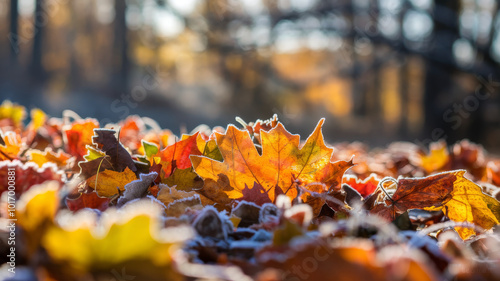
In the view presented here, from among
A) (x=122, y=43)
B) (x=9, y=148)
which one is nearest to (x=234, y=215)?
(x=9, y=148)

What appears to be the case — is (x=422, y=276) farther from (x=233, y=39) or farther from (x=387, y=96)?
(x=387, y=96)

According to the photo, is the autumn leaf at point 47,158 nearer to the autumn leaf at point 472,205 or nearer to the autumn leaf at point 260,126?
the autumn leaf at point 260,126

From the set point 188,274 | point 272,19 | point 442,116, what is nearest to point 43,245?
point 188,274

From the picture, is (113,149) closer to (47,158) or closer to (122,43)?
(47,158)

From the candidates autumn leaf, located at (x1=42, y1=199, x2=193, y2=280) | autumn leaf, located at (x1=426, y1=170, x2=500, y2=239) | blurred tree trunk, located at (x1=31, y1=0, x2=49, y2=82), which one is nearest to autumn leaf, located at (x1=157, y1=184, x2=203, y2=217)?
autumn leaf, located at (x1=42, y1=199, x2=193, y2=280)

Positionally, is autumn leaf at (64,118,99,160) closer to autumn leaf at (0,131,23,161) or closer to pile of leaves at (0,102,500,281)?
pile of leaves at (0,102,500,281)

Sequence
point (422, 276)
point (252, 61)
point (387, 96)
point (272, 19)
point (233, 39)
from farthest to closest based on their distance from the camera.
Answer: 1. point (387, 96)
2. point (252, 61)
3. point (233, 39)
4. point (272, 19)
5. point (422, 276)

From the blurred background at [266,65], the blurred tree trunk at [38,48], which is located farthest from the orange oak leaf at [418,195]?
the blurred tree trunk at [38,48]
